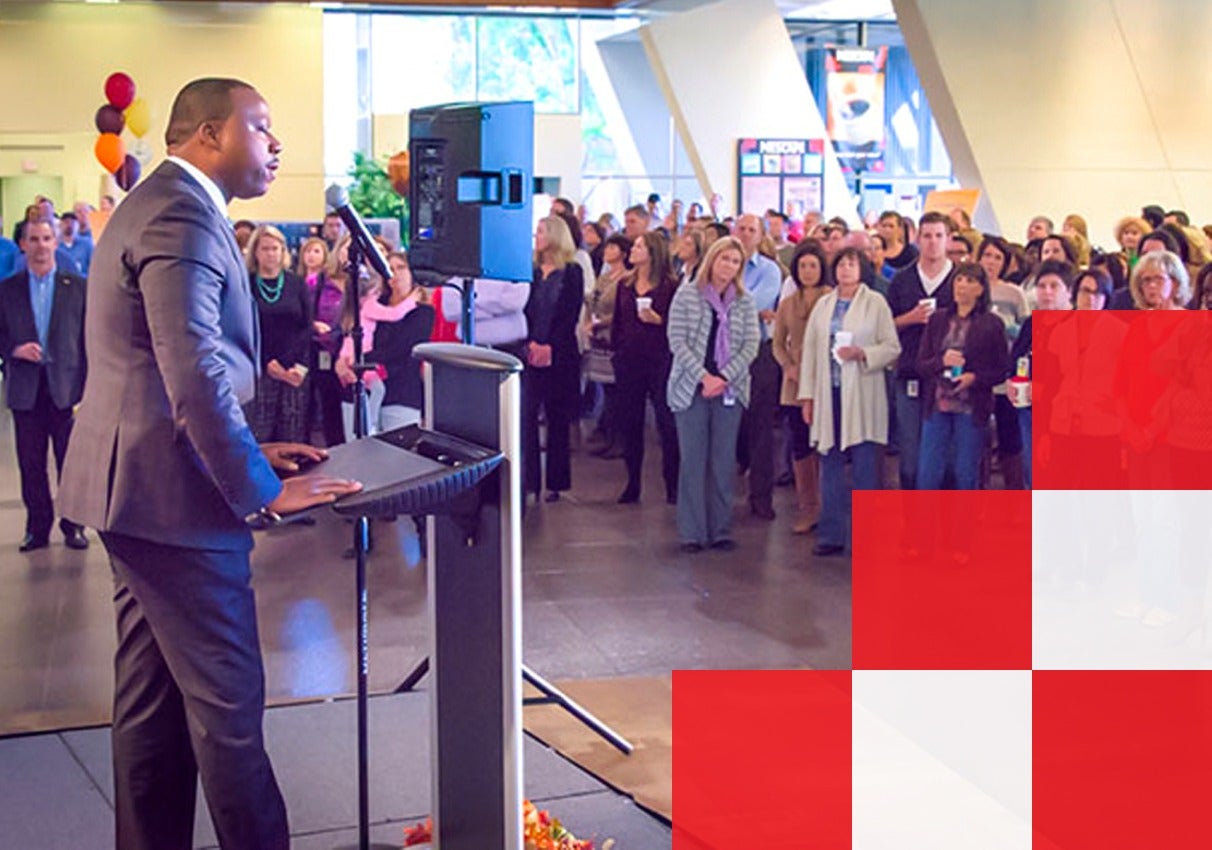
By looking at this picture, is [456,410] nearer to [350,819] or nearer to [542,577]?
[350,819]

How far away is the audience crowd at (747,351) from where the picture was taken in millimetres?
7457

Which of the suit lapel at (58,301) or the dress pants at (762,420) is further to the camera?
the dress pants at (762,420)

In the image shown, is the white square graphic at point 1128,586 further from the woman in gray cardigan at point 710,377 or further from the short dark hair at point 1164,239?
the short dark hair at point 1164,239

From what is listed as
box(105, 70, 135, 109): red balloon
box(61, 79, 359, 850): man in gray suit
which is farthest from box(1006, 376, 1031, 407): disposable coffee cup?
box(105, 70, 135, 109): red balloon

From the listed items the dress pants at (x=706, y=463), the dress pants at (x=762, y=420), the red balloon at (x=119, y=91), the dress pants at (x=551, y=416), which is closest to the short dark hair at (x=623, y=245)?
the dress pants at (x=551, y=416)

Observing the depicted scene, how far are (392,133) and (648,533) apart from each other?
37.3ft

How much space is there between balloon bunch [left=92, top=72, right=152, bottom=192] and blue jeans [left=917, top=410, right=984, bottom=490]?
7.13 meters

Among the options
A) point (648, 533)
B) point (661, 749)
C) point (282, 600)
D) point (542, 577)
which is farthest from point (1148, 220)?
point (661, 749)

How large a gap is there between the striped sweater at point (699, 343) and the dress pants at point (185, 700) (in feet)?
15.8

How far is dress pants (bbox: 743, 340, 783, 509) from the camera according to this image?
28.7ft

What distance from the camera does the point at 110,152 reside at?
12305 millimetres

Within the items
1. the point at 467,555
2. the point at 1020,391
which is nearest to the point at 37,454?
the point at 1020,391

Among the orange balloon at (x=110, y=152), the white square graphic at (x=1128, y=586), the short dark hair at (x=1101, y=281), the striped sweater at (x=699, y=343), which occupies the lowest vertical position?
the white square graphic at (x=1128, y=586)

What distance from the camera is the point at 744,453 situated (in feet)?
32.1
